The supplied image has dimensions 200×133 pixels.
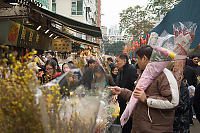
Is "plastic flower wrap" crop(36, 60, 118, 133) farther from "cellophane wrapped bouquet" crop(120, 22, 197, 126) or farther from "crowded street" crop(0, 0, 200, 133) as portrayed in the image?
"cellophane wrapped bouquet" crop(120, 22, 197, 126)

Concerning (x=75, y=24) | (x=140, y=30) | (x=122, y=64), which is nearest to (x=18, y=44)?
(x=75, y=24)

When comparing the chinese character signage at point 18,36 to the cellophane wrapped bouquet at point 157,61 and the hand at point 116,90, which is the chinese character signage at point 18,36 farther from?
the cellophane wrapped bouquet at point 157,61

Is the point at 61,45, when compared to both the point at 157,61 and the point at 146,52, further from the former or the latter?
the point at 157,61

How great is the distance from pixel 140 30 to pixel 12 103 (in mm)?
26244

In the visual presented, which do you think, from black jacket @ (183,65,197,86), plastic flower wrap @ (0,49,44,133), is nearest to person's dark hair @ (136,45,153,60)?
plastic flower wrap @ (0,49,44,133)

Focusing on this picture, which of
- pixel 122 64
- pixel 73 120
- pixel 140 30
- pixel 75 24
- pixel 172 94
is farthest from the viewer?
pixel 140 30

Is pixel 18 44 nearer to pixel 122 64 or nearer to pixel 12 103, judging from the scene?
pixel 122 64

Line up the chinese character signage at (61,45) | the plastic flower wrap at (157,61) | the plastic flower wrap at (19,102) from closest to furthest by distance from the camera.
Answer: the plastic flower wrap at (19,102) < the plastic flower wrap at (157,61) < the chinese character signage at (61,45)

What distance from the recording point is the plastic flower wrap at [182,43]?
8.43 feet

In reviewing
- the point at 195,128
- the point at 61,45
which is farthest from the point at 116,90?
the point at 61,45

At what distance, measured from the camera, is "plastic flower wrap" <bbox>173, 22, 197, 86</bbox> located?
257 cm

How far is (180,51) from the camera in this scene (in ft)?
8.41

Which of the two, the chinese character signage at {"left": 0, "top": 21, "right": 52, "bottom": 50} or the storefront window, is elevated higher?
the storefront window

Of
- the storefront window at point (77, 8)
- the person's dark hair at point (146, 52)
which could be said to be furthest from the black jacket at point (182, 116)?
the storefront window at point (77, 8)
